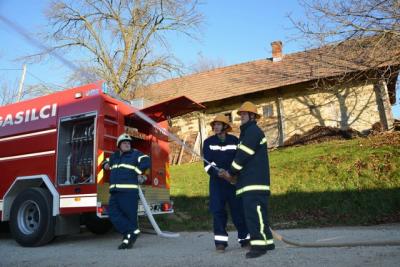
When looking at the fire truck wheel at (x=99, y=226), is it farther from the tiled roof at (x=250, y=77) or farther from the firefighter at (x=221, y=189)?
the tiled roof at (x=250, y=77)

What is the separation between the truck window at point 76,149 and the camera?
24.6ft

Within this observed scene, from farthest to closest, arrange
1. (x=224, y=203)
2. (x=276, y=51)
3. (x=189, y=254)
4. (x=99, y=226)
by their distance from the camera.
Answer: (x=276, y=51), (x=99, y=226), (x=224, y=203), (x=189, y=254)

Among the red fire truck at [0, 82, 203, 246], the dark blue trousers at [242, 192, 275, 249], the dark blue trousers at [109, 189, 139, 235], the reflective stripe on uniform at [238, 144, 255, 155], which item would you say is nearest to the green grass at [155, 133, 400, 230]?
the red fire truck at [0, 82, 203, 246]

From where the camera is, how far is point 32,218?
7.76 m

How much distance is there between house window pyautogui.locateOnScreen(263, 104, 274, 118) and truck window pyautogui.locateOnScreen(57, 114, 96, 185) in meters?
15.5

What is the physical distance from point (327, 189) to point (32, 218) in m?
7.21

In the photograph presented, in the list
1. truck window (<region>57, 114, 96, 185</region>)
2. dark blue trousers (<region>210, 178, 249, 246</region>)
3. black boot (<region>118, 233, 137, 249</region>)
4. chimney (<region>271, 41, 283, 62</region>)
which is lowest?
black boot (<region>118, 233, 137, 249</region>)

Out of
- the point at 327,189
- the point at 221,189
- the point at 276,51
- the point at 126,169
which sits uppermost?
the point at 276,51

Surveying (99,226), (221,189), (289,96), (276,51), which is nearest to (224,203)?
(221,189)

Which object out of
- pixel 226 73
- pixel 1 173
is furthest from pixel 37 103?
pixel 226 73

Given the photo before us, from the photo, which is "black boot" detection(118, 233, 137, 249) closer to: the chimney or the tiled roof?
the tiled roof

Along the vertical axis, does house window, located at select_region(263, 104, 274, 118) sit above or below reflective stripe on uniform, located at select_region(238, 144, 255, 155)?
above

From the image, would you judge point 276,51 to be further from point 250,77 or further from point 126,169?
point 126,169

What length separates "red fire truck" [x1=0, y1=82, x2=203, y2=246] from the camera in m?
7.29
